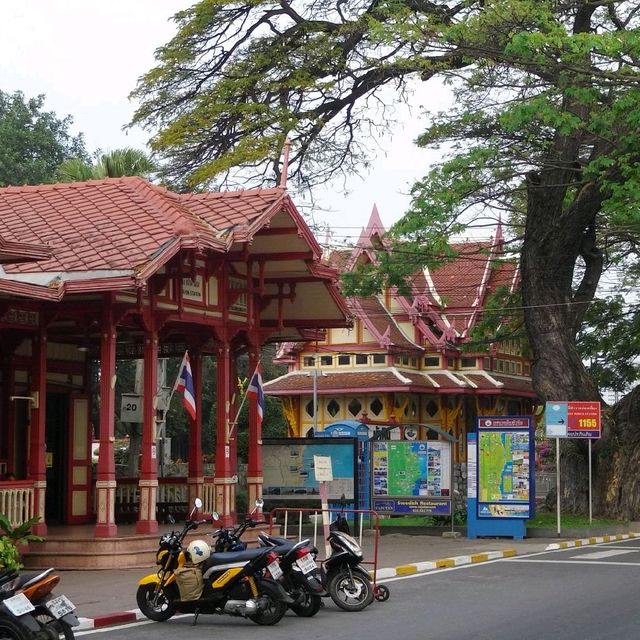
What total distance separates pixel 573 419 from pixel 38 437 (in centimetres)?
1235

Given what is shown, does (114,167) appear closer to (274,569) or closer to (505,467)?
(505,467)

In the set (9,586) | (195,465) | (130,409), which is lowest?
(9,586)

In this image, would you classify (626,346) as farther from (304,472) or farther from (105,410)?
(105,410)

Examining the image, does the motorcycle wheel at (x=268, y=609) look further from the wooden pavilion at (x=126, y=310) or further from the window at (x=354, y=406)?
the window at (x=354, y=406)

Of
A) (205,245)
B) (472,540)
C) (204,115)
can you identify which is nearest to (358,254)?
(204,115)

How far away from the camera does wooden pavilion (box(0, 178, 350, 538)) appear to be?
19859 millimetres

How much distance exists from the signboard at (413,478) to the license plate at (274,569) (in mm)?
14130

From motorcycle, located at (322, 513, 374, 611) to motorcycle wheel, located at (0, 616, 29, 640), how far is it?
16.1 feet

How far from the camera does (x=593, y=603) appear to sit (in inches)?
583

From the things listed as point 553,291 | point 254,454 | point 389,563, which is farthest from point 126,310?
point 553,291

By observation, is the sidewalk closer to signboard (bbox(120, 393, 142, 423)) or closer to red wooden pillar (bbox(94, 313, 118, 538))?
red wooden pillar (bbox(94, 313, 118, 538))

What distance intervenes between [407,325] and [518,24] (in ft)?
79.4

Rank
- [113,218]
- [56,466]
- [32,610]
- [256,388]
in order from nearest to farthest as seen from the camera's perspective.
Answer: [32,610], [113,218], [256,388], [56,466]

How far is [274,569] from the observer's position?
45.4 ft
